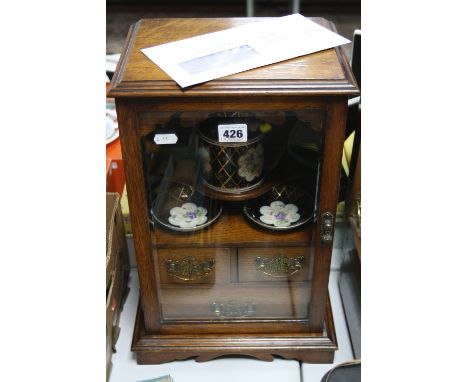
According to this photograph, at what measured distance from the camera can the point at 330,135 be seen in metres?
0.77

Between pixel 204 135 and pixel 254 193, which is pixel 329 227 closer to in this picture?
pixel 254 193

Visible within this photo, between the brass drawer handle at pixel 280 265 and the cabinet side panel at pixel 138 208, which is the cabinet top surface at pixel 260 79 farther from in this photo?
the brass drawer handle at pixel 280 265

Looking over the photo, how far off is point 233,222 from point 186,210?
86mm

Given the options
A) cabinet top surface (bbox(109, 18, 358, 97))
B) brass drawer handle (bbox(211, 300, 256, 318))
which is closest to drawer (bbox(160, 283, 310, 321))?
brass drawer handle (bbox(211, 300, 256, 318))

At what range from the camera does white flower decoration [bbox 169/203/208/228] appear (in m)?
0.94

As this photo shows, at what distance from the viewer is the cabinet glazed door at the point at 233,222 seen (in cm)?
86

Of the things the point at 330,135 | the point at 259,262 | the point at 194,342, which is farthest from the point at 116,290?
the point at 330,135

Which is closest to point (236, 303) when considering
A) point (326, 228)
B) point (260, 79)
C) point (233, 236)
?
point (233, 236)

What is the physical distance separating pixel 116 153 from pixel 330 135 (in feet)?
1.92

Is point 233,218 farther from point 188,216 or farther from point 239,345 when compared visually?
point 239,345

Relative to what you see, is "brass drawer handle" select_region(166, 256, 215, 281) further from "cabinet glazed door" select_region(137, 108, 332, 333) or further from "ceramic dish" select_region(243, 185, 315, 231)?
"ceramic dish" select_region(243, 185, 315, 231)

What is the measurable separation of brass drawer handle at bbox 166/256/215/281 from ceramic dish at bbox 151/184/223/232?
60mm

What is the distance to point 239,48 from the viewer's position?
2.63 feet

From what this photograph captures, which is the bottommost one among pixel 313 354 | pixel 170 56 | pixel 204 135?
pixel 313 354
